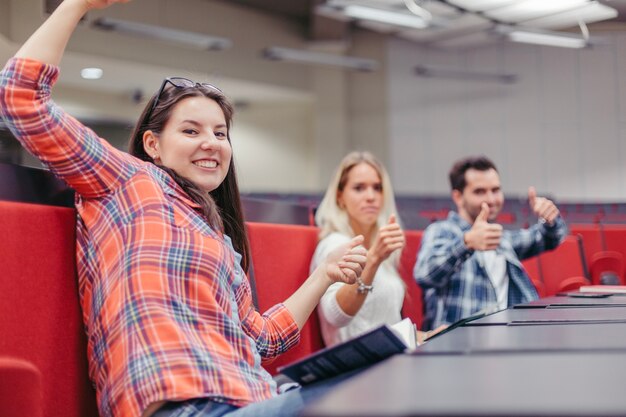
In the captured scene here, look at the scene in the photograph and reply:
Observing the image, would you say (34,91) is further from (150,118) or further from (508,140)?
(508,140)

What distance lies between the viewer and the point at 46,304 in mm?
1252

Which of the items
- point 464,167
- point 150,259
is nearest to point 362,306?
point 464,167

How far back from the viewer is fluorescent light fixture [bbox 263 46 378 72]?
8.38 m

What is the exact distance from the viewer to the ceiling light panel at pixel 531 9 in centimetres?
667

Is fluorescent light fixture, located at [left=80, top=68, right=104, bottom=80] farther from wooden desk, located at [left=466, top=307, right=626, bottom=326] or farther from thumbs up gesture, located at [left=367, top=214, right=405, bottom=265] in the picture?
wooden desk, located at [left=466, top=307, right=626, bottom=326]

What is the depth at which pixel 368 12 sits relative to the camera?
698 cm

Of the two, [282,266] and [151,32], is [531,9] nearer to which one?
[151,32]

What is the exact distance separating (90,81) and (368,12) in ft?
12.2

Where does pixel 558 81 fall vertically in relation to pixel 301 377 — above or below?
above

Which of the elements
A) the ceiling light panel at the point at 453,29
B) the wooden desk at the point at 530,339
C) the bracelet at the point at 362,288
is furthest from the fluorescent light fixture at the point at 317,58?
the wooden desk at the point at 530,339

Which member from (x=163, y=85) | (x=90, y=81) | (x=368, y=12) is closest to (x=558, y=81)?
(x=368, y=12)

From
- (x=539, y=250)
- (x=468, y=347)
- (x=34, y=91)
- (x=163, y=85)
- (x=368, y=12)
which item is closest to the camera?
(x=468, y=347)

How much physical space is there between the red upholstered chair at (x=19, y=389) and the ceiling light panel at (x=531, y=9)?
6.43 m

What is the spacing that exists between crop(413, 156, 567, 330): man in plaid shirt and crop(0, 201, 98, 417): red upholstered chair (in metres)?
1.39
